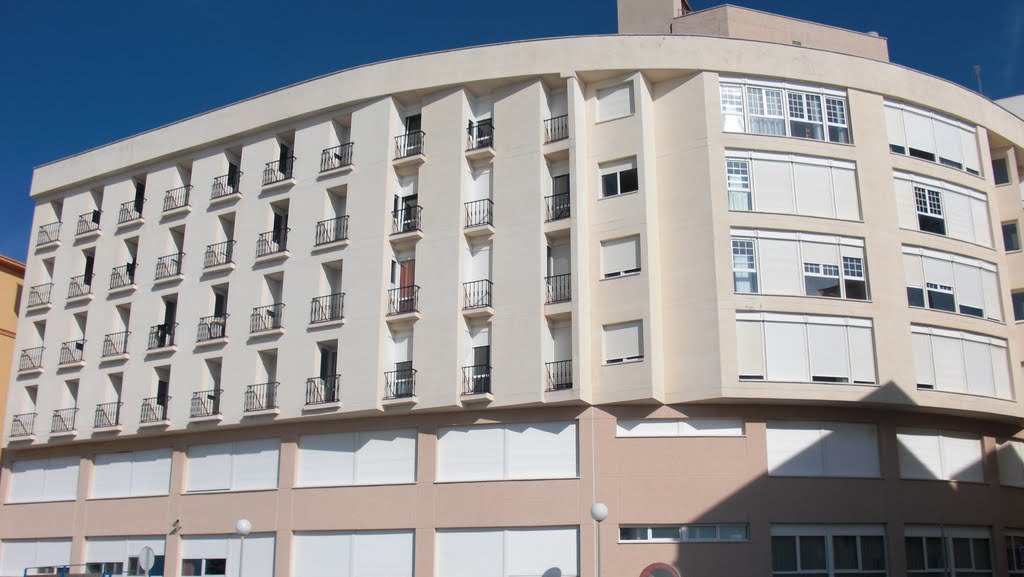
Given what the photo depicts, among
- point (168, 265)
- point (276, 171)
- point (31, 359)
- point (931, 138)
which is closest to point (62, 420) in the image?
point (31, 359)

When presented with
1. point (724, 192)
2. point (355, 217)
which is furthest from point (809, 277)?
point (355, 217)

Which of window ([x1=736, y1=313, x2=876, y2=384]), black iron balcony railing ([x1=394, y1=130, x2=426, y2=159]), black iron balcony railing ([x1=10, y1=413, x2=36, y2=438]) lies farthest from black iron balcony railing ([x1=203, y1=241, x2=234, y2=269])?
window ([x1=736, y1=313, x2=876, y2=384])

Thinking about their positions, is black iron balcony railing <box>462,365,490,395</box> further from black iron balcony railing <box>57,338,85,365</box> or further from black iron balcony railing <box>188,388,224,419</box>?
black iron balcony railing <box>57,338,85,365</box>

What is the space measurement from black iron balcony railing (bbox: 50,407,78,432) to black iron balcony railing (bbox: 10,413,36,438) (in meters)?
1.26

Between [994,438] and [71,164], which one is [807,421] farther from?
[71,164]

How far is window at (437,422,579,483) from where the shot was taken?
103ft

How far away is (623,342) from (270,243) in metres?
14.0

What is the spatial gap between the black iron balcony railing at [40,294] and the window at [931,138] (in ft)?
112

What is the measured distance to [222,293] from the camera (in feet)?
129

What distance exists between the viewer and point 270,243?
37.9 metres

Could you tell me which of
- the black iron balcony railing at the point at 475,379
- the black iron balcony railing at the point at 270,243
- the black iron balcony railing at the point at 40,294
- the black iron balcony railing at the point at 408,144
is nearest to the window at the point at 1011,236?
the black iron balcony railing at the point at 475,379

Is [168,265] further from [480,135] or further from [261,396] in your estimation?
[480,135]

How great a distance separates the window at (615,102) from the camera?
113 feet

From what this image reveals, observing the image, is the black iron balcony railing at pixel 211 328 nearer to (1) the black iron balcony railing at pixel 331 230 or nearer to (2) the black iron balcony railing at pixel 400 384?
(1) the black iron balcony railing at pixel 331 230
